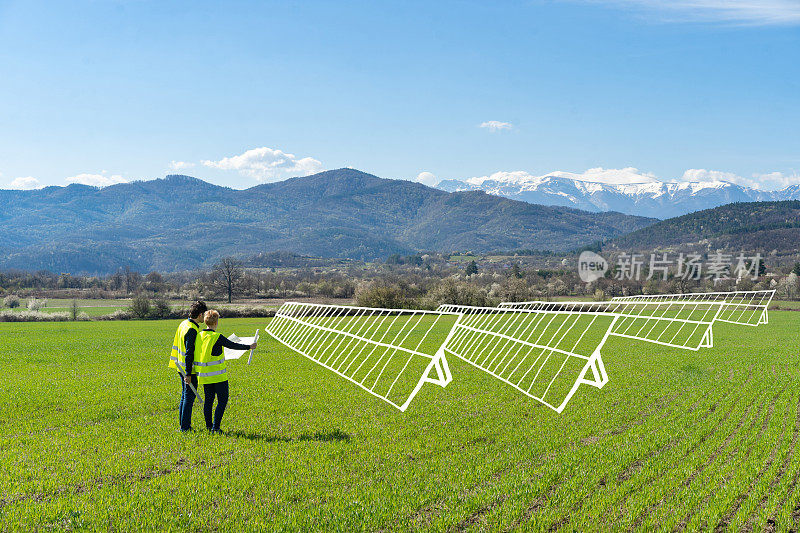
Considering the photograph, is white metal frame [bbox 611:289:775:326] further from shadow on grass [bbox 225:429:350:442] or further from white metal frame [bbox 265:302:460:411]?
shadow on grass [bbox 225:429:350:442]

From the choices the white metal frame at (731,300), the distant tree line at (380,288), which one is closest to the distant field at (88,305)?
the distant tree line at (380,288)

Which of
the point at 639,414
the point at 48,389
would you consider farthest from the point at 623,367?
the point at 48,389

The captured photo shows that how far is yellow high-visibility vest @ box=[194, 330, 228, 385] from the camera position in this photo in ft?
30.9

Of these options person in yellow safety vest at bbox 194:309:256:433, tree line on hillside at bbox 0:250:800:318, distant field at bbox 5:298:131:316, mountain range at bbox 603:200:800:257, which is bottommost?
distant field at bbox 5:298:131:316

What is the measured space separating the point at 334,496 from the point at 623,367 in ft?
50.2

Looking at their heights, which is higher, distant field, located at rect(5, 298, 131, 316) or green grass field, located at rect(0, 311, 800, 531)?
green grass field, located at rect(0, 311, 800, 531)

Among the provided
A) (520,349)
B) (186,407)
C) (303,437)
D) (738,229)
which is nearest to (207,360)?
(186,407)

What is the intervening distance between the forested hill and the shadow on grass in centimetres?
16396

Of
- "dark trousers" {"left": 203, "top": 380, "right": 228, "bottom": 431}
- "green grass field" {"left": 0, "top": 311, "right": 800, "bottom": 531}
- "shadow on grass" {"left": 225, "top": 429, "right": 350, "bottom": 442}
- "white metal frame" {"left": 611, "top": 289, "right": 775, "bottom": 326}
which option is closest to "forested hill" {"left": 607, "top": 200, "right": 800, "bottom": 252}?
"white metal frame" {"left": 611, "top": 289, "right": 775, "bottom": 326}

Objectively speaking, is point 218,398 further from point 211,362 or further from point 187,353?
point 187,353

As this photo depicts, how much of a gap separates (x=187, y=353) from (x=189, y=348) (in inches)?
3.6

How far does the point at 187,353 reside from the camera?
30.9ft

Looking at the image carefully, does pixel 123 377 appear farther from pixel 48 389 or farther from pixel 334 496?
pixel 334 496

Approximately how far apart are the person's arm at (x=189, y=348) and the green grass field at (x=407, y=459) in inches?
51.9
